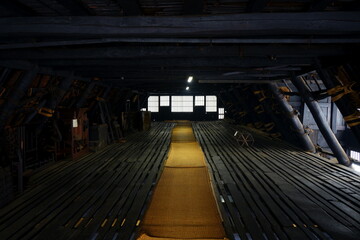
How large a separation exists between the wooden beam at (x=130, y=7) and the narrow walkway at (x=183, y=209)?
3275mm

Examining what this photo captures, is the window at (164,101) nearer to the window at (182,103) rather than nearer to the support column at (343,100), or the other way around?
the window at (182,103)

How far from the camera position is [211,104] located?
93.1ft

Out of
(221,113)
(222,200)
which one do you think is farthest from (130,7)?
(221,113)

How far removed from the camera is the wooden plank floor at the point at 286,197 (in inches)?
139

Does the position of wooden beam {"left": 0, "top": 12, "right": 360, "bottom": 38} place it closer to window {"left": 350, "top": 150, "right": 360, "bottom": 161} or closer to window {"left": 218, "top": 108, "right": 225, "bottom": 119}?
window {"left": 350, "top": 150, "right": 360, "bottom": 161}

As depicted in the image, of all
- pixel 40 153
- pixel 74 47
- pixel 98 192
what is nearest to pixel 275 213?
pixel 98 192

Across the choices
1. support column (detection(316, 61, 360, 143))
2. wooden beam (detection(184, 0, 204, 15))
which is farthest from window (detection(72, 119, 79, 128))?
support column (detection(316, 61, 360, 143))

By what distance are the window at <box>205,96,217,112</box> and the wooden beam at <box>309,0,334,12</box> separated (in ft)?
82.0

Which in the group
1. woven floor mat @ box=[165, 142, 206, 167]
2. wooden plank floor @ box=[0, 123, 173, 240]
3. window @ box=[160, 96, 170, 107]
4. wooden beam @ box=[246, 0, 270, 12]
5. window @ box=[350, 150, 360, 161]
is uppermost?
window @ box=[160, 96, 170, 107]

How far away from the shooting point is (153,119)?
93.2ft

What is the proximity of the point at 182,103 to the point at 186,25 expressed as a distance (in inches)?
983

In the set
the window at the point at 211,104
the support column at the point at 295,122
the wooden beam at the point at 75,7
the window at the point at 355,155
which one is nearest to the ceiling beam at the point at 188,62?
the wooden beam at the point at 75,7

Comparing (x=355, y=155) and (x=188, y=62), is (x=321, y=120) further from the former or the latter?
(x=355, y=155)

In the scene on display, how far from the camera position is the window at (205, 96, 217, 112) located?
28.3m
